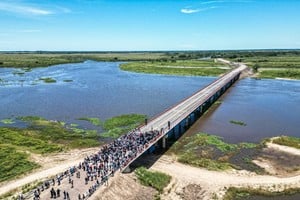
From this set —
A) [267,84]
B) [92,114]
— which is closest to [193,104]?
[92,114]

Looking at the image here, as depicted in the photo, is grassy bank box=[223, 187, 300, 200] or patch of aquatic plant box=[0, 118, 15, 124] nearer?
grassy bank box=[223, 187, 300, 200]

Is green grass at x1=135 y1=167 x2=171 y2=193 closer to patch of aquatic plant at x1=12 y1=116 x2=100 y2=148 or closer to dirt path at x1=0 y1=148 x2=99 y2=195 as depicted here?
dirt path at x1=0 y1=148 x2=99 y2=195

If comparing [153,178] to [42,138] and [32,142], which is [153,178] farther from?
[42,138]

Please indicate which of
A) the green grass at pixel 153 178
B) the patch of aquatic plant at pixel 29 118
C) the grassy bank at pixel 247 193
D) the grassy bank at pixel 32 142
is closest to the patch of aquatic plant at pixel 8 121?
the patch of aquatic plant at pixel 29 118

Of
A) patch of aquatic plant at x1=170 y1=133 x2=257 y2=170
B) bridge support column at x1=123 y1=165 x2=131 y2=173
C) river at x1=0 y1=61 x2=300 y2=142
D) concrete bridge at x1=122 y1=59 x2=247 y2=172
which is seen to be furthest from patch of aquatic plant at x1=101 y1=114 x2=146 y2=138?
bridge support column at x1=123 y1=165 x2=131 y2=173

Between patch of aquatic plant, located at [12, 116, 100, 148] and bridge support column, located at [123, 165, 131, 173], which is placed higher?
bridge support column, located at [123, 165, 131, 173]

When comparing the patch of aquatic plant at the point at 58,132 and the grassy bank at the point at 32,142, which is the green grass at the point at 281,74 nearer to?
the patch of aquatic plant at the point at 58,132
